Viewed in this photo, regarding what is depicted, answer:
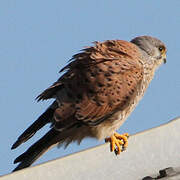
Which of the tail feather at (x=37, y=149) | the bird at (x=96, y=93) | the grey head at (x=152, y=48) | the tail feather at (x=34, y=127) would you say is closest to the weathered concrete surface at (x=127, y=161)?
the tail feather at (x=37, y=149)

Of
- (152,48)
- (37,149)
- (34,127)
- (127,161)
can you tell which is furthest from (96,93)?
(127,161)

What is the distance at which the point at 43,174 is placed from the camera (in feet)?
11.4

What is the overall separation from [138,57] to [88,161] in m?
3.07

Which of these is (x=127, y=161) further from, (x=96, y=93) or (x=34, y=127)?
(x=96, y=93)

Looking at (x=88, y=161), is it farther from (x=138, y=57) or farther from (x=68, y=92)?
(x=138, y=57)

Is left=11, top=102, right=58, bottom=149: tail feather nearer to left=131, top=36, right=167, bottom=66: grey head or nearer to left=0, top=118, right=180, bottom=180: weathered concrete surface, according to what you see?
left=0, top=118, right=180, bottom=180: weathered concrete surface

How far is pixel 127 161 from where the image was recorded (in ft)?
13.3

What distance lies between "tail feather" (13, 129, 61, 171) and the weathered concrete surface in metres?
1.43

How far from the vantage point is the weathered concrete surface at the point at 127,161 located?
357 centimetres

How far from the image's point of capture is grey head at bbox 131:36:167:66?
6895 millimetres

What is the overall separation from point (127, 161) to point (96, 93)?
2190 millimetres

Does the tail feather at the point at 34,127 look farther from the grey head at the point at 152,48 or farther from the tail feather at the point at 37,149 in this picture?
the grey head at the point at 152,48

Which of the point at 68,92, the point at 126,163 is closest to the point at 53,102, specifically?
the point at 68,92

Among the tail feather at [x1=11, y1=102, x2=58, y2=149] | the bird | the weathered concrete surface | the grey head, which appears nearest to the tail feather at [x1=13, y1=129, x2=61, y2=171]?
the bird
